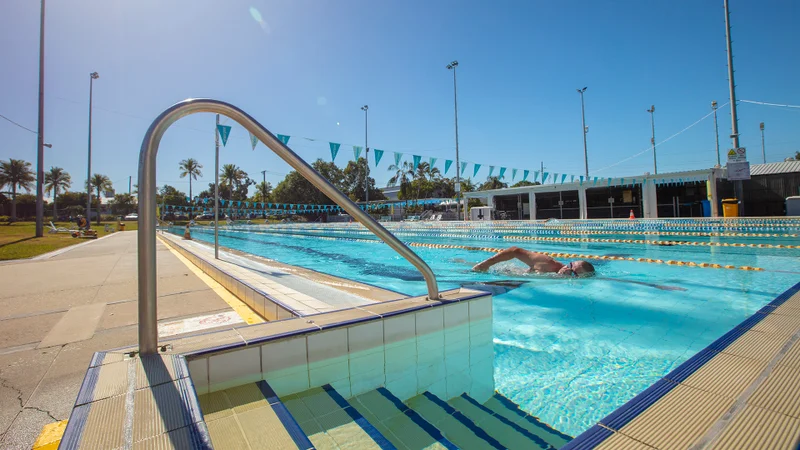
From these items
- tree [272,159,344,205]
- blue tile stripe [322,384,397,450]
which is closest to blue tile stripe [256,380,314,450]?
blue tile stripe [322,384,397,450]

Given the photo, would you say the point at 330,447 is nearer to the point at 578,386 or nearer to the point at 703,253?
the point at 578,386

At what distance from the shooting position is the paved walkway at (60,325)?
1.62 m

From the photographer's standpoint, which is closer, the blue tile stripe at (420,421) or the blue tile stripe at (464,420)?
the blue tile stripe at (420,421)

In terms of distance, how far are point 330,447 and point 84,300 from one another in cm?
362

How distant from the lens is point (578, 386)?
2.52 meters

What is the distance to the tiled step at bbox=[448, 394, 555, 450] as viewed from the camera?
180 centimetres

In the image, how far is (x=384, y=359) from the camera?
6.63 feet

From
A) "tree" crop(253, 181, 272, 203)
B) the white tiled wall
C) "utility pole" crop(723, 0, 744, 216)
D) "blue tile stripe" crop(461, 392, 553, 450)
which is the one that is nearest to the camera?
the white tiled wall

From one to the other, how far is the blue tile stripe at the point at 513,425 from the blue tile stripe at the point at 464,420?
22 cm

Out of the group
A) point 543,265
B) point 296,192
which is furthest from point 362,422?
point 296,192

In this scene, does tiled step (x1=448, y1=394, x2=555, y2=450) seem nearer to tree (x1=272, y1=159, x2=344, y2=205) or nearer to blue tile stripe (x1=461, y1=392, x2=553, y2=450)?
blue tile stripe (x1=461, y1=392, x2=553, y2=450)

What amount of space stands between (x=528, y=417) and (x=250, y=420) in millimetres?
1627

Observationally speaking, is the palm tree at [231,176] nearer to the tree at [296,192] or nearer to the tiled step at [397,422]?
the tree at [296,192]

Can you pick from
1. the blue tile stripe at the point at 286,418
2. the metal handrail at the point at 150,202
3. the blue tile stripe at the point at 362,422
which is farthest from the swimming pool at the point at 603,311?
the metal handrail at the point at 150,202
